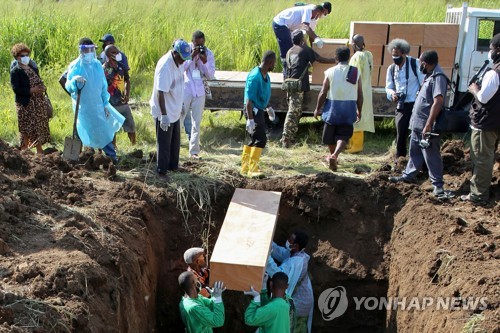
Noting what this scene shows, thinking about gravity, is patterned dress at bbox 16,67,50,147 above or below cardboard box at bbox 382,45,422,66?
below

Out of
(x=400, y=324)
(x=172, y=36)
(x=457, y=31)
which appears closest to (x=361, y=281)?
(x=400, y=324)

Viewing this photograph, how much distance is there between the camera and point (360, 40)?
10031 mm

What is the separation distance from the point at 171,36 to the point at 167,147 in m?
7.35

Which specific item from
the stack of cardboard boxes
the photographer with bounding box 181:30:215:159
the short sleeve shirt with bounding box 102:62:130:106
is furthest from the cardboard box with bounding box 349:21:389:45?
the short sleeve shirt with bounding box 102:62:130:106

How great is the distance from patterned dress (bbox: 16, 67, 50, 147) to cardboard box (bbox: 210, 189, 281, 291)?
2.98 meters

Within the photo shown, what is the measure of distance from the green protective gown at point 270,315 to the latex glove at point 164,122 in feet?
8.19

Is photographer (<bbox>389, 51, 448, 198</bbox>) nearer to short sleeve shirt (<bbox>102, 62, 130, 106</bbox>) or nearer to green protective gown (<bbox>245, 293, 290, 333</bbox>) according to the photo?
green protective gown (<bbox>245, 293, 290, 333</bbox>)

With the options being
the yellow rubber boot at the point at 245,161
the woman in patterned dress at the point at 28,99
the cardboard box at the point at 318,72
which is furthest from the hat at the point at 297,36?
the woman in patterned dress at the point at 28,99

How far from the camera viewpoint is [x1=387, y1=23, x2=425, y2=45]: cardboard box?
34.5ft

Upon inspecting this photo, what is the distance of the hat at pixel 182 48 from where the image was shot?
24.9ft

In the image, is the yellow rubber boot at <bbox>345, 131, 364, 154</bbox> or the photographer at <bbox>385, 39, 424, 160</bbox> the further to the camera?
the yellow rubber boot at <bbox>345, 131, 364, 154</bbox>

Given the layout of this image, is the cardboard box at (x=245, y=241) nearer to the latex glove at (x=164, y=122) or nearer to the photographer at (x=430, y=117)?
the latex glove at (x=164, y=122)

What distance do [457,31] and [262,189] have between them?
14.6 feet

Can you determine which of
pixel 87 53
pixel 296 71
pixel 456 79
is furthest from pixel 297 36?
pixel 87 53
